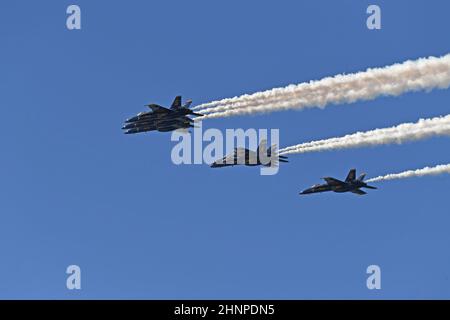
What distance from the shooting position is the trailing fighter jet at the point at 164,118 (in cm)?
9319

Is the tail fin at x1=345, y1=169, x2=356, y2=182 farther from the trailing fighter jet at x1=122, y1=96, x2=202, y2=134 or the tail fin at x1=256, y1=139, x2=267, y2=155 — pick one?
the trailing fighter jet at x1=122, y1=96, x2=202, y2=134

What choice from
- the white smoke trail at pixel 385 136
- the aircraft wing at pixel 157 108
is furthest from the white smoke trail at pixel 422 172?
the aircraft wing at pixel 157 108

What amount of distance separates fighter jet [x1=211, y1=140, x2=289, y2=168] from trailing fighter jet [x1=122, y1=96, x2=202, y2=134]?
4328 millimetres

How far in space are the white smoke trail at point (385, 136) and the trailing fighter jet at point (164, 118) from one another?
27.8 ft

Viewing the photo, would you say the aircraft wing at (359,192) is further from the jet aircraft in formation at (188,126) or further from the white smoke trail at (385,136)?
the white smoke trail at (385,136)

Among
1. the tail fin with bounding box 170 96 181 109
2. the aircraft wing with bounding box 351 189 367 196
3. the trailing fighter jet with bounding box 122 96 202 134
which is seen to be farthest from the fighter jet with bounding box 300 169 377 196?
the tail fin with bounding box 170 96 181 109

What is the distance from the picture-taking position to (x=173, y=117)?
306 feet

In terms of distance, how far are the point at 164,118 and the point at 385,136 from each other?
63.3ft

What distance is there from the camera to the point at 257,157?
93688 millimetres

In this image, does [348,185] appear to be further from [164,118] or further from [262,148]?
[164,118]

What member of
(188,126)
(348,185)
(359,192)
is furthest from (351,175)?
(188,126)

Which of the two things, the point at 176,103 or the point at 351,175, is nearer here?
the point at 351,175
